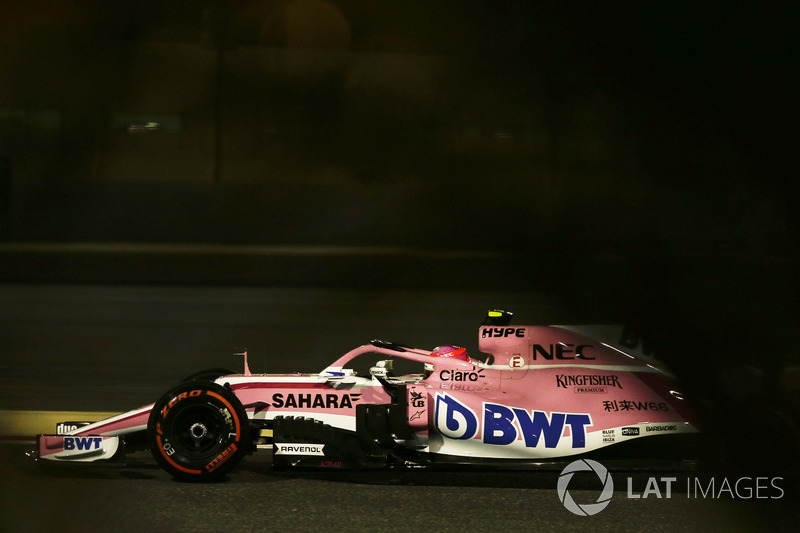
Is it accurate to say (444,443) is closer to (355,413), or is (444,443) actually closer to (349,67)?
(355,413)

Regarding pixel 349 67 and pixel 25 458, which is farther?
pixel 349 67

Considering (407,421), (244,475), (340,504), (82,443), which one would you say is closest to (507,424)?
(407,421)

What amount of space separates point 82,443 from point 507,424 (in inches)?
99.1

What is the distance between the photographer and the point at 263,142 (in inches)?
1194

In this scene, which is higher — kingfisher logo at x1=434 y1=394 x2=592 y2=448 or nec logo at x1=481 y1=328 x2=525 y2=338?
nec logo at x1=481 y1=328 x2=525 y2=338

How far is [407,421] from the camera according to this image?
520 centimetres

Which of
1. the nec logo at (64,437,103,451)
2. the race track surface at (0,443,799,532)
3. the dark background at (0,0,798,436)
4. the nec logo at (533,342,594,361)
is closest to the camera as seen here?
the race track surface at (0,443,799,532)

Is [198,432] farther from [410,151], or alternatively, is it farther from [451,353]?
[410,151]

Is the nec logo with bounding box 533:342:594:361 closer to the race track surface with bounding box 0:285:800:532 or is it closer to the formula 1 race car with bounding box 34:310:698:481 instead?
the formula 1 race car with bounding box 34:310:698:481

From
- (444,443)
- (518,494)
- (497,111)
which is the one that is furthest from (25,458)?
(497,111)

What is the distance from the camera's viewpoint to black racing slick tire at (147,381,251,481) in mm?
5180

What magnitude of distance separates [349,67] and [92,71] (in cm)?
1013

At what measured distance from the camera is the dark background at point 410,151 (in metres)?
18.3

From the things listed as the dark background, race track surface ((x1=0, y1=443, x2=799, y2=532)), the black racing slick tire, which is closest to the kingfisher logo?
race track surface ((x1=0, y1=443, x2=799, y2=532))
